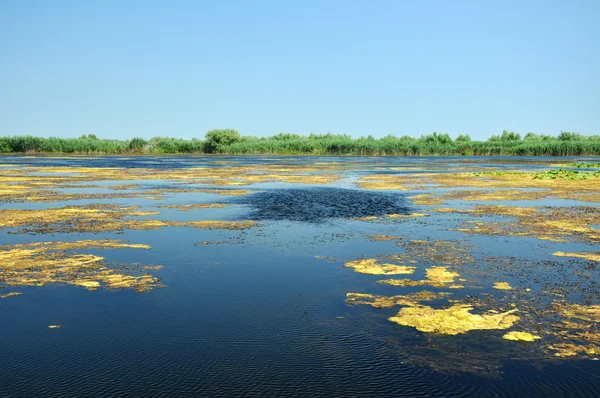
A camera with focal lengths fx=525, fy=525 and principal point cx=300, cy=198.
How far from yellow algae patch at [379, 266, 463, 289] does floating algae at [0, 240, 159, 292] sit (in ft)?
16.0

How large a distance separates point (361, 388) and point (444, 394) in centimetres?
96

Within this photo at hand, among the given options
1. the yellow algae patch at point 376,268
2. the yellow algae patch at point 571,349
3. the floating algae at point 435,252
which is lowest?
the yellow algae patch at point 571,349

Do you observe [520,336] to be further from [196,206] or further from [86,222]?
[196,206]

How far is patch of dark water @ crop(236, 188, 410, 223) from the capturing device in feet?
67.2

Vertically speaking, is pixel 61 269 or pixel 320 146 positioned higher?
pixel 320 146

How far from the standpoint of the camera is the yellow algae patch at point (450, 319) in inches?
319

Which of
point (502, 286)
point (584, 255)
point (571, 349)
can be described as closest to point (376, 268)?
point (502, 286)

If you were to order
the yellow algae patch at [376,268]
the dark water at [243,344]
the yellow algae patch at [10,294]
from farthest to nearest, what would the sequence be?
the yellow algae patch at [376,268] < the yellow algae patch at [10,294] < the dark water at [243,344]

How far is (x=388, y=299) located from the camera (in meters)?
9.55

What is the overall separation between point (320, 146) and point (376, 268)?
347 feet

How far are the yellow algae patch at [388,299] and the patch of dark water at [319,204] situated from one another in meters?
9.24

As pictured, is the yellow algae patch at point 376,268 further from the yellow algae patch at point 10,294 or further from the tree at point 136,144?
the tree at point 136,144

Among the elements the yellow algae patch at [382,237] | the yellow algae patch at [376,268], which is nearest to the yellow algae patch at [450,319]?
the yellow algae patch at [376,268]

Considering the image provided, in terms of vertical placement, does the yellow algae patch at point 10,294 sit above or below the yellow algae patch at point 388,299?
above
